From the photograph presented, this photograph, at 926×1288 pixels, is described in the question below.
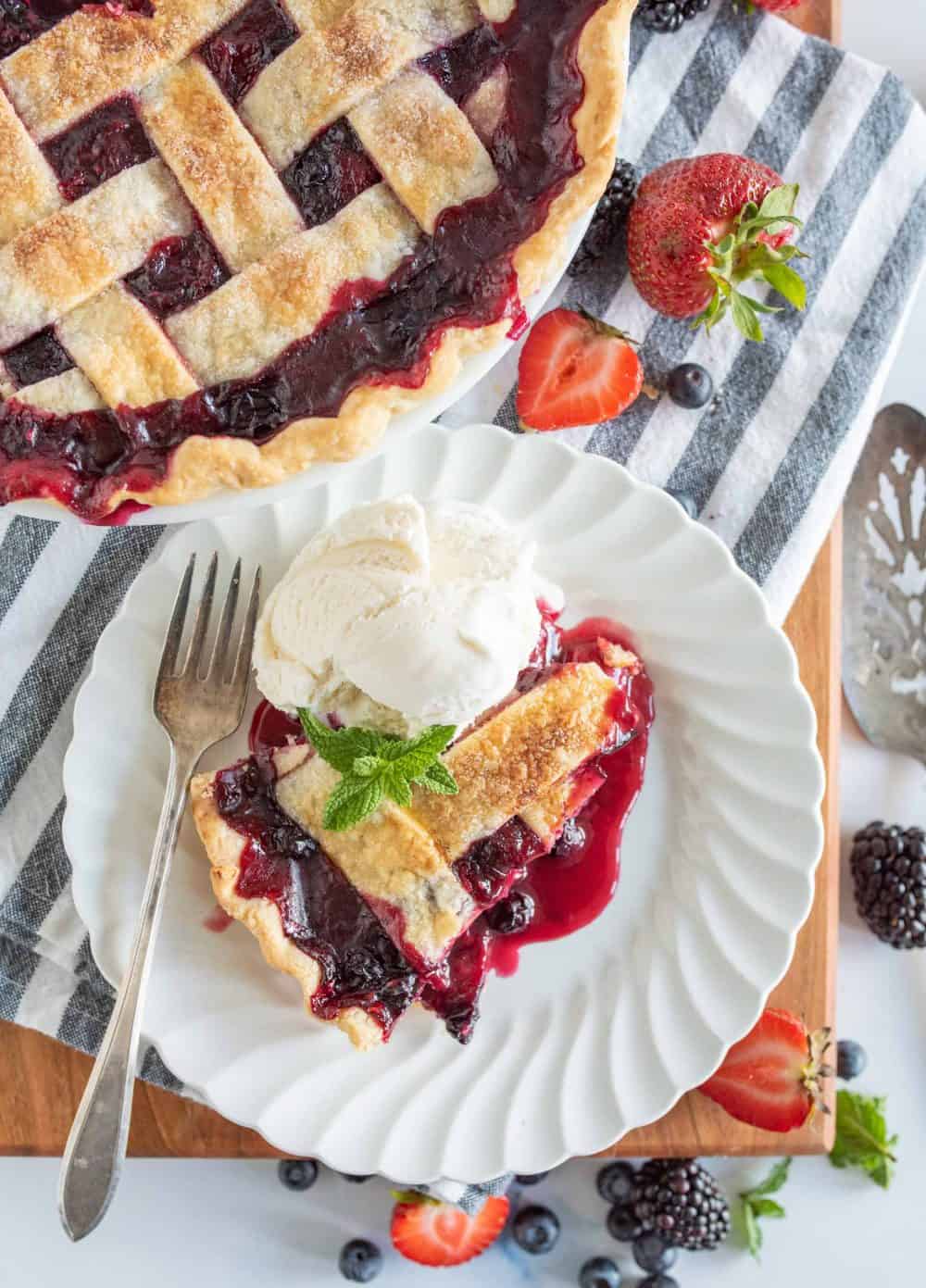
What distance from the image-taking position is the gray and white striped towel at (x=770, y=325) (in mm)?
1966

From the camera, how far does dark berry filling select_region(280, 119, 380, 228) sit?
146 cm

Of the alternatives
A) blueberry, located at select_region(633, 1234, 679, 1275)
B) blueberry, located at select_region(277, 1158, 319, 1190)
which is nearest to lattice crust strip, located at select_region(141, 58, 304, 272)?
blueberry, located at select_region(277, 1158, 319, 1190)

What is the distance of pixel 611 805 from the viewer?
1938 millimetres

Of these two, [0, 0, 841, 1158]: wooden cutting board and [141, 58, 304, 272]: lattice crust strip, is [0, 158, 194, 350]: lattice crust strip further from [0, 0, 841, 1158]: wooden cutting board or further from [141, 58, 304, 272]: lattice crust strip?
[0, 0, 841, 1158]: wooden cutting board

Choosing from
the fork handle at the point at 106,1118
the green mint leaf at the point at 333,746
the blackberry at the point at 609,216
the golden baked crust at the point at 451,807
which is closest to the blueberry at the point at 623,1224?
the golden baked crust at the point at 451,807

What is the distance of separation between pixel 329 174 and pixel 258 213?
10cm

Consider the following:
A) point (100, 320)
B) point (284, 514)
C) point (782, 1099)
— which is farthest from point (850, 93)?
point (782, 1099)

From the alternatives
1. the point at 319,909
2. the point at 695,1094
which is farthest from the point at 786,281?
the point at 695,1094

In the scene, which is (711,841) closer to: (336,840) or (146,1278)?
(336,840)

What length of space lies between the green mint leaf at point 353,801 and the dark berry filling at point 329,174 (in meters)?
0.73

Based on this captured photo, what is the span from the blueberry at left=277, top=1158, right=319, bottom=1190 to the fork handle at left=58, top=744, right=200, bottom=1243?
1.54 ft

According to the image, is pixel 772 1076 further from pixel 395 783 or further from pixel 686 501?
pixel 686 501

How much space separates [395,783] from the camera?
1.73m

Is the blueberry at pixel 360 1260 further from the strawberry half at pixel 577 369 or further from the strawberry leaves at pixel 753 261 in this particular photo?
the strawberry leaves at pixel 753 261
